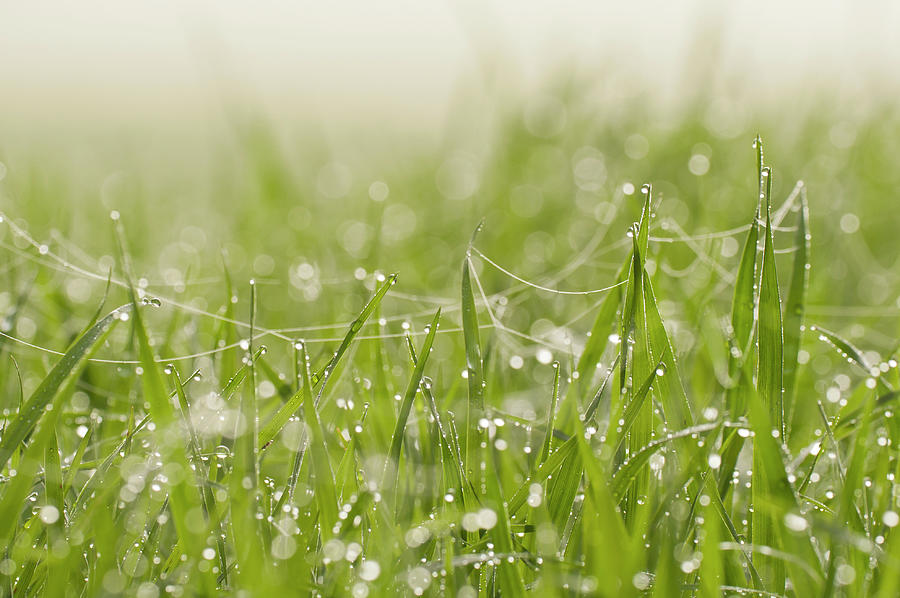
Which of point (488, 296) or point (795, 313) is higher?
point (795, 313)

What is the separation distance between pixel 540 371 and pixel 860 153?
138 cm

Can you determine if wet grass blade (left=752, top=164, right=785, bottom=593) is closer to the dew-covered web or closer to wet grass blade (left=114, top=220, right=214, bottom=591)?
the dew-covered web

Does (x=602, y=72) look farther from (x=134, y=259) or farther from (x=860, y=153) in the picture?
(x=134, y=259)

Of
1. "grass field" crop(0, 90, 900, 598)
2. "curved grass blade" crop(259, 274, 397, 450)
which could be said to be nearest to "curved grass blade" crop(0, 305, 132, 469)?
"grass field" crop(0, 90, 900, 598)

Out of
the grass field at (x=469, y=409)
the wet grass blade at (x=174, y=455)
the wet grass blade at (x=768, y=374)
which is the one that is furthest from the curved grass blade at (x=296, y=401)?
the wet grass blade at (x=768, y=374)

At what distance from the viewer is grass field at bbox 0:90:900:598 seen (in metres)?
0.64

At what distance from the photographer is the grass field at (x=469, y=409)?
645 millimetres

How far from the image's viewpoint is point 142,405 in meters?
0.99

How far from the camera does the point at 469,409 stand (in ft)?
2.50

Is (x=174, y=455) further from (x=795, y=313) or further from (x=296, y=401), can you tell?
(x=795, y=313)

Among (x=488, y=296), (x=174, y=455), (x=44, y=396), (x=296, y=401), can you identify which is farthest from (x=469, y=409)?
(x=488, y=296)

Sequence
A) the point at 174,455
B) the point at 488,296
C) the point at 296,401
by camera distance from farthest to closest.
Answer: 1. the point at 488,296
2. the point at 296,401
3. the point at 174,455

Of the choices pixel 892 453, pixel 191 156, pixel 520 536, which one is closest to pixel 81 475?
pixel 520 536

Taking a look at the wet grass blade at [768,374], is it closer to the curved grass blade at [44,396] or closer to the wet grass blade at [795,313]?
the wet grass blade at [795,313]
